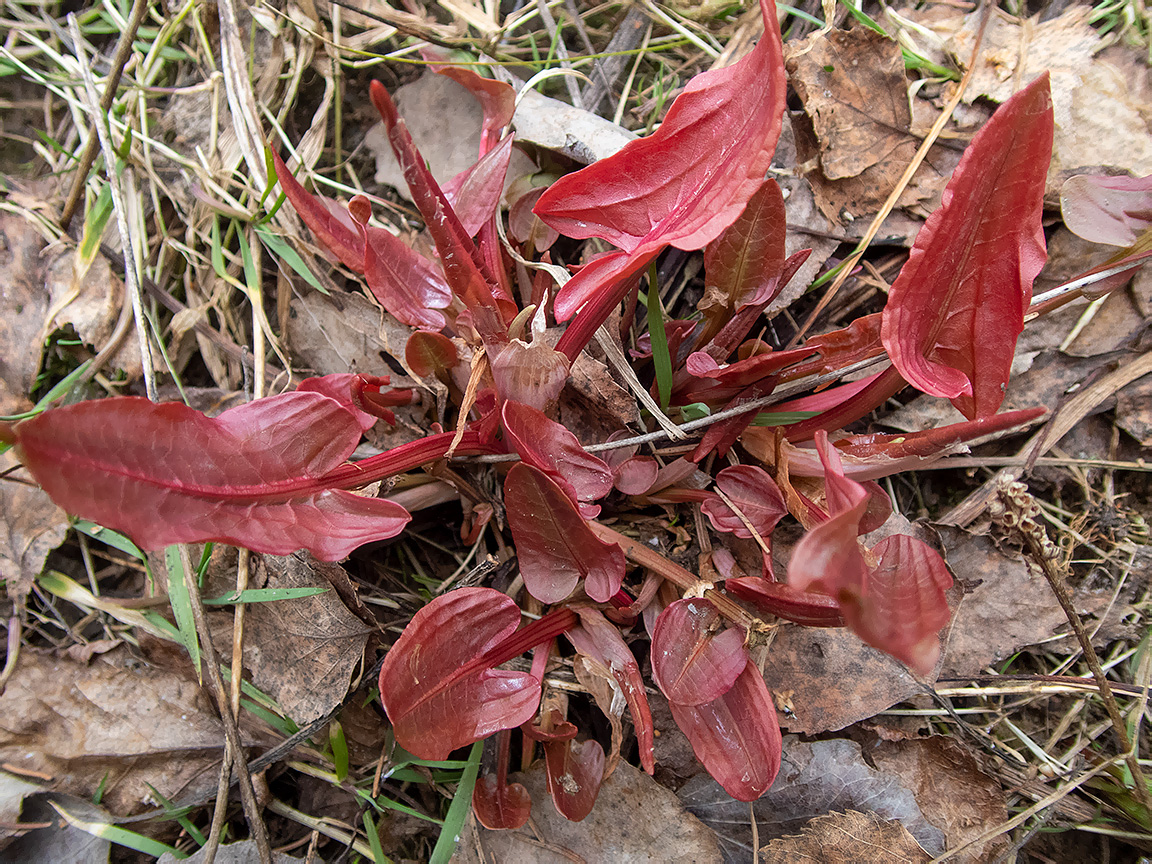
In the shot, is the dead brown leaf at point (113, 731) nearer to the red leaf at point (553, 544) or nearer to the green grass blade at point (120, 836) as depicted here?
the green grass blade at point (120, 836)

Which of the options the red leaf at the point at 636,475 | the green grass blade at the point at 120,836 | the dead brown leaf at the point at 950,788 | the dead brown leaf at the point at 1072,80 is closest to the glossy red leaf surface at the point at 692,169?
the red leaf at the point at 636,475

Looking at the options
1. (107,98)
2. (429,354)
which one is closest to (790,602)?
(429,354)

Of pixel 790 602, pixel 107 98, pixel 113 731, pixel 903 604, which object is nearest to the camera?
pixel 903 604

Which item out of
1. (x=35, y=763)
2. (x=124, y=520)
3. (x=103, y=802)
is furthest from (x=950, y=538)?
(x=35, y=763)

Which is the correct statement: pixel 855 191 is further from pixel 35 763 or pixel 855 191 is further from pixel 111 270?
pixel 35 763

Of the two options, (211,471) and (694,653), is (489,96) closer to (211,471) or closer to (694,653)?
(211,471)

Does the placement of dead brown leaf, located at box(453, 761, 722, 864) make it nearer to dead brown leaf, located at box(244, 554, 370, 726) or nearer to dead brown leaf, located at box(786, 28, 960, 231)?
dead brown leaf, located at box(244, 554, 370, 726)
